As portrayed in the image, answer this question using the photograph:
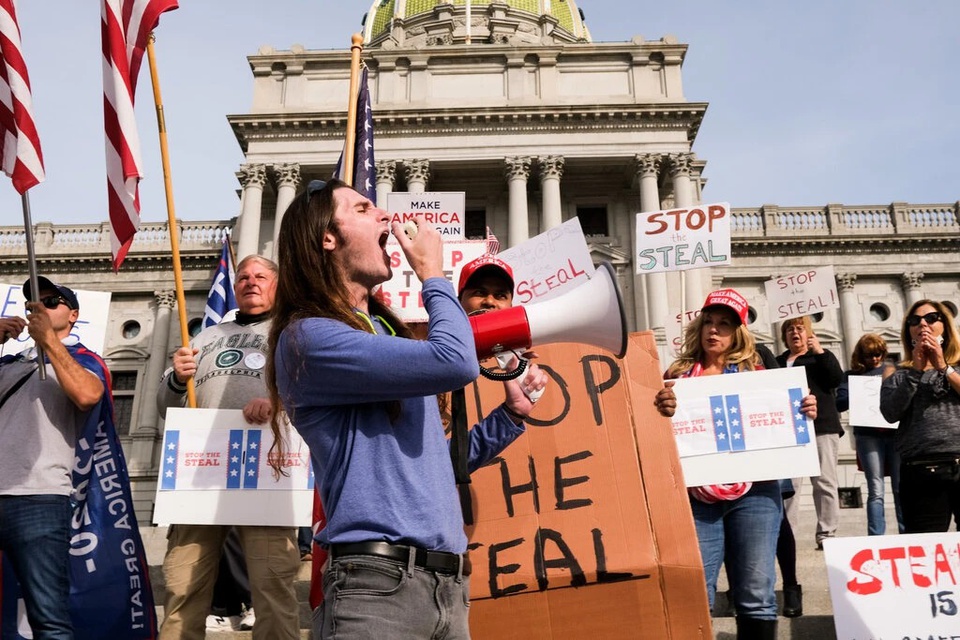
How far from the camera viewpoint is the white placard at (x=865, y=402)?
28.2ft

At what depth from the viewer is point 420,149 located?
107 ft

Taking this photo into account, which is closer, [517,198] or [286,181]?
[517,198]

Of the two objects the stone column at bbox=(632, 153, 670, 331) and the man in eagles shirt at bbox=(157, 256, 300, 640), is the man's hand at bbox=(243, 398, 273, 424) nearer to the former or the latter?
the man in eagles shirt at bbox=(157, 256, 300, 640)

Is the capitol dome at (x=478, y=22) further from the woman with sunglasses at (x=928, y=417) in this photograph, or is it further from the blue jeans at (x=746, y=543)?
the blue jeans at (x=746, y=543)

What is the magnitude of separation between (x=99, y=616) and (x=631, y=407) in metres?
2.87

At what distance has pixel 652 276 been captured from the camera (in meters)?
29.7

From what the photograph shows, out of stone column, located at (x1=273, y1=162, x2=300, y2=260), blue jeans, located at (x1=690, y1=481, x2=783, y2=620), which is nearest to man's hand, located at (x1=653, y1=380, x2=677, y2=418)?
blue jeans, located at (x1=690, y1=481, x2=783, y2=620)

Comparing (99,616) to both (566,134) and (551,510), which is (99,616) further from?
(566,134)

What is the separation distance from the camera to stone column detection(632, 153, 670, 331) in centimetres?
2902

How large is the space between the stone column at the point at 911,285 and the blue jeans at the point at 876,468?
1119 inches

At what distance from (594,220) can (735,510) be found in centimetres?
2985

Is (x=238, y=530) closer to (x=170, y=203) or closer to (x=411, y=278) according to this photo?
(x=170, y=203)

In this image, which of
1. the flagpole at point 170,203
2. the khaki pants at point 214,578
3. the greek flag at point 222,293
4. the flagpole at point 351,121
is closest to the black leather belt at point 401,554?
the khaki pants at point 214,578

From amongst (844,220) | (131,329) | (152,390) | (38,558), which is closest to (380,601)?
(38,558)
